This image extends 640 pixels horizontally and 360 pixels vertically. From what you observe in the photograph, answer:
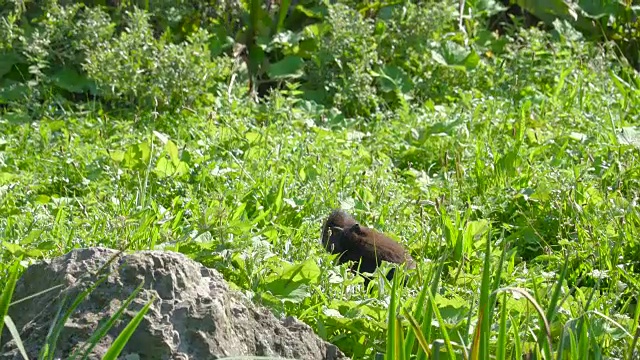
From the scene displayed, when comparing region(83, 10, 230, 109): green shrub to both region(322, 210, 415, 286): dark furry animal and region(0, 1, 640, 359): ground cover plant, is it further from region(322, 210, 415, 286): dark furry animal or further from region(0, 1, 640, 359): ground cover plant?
region(322, 210, 415, 286): dark furry animal

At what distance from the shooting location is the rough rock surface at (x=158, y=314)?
3172mm

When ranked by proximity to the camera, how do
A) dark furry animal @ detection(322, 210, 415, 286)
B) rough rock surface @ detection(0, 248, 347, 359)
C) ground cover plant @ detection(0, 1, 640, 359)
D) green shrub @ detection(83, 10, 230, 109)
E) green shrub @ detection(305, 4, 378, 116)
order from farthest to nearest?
1. green shrub @ detection(305, 4, 378, 116)
2. green shrub @ detection(83, 10, 230, 109)
3. dark furry animal @ detection(322, 210, 415, 286)
4. ground cover plant @ detection(0, 1, 640, 359)
5. rough rock surface @ detection(0, 248, 347, 359)

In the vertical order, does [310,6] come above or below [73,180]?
above

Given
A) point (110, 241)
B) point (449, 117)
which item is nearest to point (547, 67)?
A: point (449, 117)

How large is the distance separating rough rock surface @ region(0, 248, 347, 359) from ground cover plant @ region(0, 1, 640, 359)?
19 cm

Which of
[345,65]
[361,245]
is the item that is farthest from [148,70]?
[361,245]

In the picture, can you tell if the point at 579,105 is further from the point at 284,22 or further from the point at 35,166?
the point at 35,166

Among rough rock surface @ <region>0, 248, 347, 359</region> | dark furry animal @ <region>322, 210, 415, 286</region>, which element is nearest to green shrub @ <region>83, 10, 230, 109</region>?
dark furry animal @ <region>322, 210, 415, 286</region>

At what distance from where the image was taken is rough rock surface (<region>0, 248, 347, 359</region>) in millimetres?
3172

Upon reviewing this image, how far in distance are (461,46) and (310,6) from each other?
1.29 metres

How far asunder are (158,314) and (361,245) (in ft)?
5.98

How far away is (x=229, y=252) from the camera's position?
14.1 ft

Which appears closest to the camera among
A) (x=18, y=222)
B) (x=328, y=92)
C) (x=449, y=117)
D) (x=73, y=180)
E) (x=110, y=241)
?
(x=110, y=241)

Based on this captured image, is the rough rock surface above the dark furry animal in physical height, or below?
above
